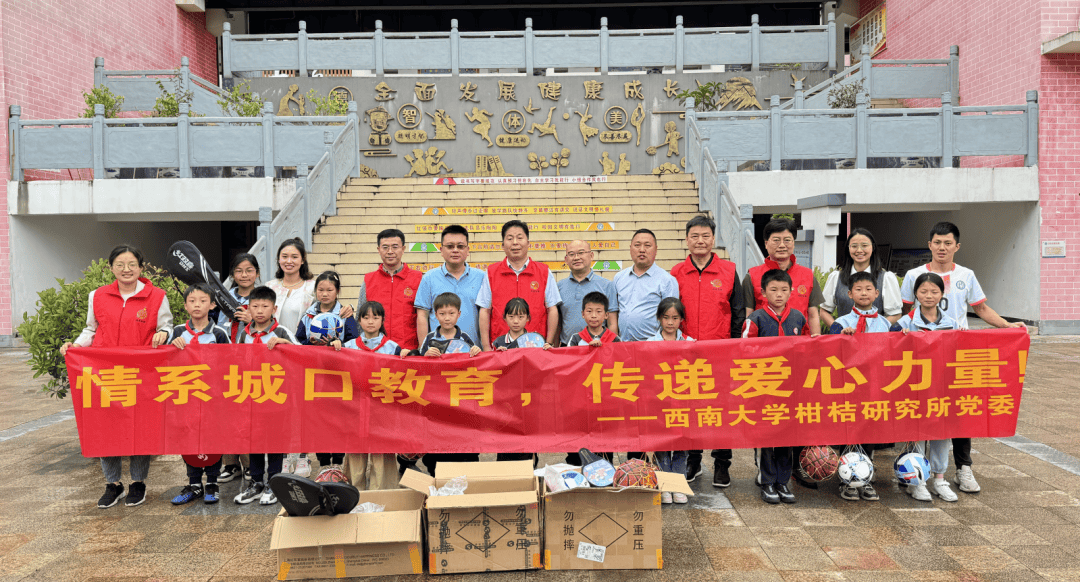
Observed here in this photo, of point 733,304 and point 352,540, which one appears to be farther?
point 733,304

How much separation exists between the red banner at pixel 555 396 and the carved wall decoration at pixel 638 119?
13.0 metres

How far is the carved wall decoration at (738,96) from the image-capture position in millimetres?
16922

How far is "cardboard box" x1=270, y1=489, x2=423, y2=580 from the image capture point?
3.32 meters

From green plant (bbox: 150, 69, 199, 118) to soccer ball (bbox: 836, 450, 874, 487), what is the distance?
13220 millimetres

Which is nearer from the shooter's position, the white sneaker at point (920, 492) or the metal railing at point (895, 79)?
the white sneaker at point (920, 492)

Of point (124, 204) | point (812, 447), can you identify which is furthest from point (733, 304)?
point (124, 204)

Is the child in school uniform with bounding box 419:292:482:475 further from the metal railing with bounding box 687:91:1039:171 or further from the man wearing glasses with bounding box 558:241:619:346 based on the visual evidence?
the metal railing with bounding box 687:91:1039:171

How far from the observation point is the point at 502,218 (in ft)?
39.9

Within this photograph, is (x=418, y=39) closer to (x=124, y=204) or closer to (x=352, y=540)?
(x=124, y=204)

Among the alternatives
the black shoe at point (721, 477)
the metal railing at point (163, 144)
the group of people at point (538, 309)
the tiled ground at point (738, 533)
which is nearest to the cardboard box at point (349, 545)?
the tiled ground at point (738, 533)

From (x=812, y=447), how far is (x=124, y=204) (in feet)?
42.2

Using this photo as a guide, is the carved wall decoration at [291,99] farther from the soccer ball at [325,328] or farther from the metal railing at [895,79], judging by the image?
the soccer ball at [325,328]

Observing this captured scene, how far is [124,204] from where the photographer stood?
41.6 feet


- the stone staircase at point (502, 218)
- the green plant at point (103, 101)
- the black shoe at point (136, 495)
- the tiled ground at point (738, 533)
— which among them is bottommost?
the tiled ground at point (738, 533)
